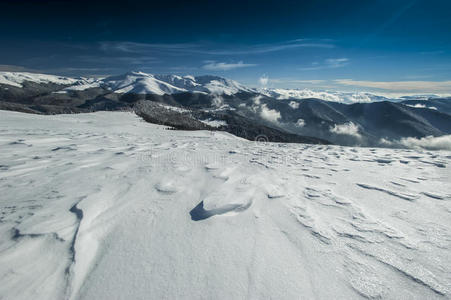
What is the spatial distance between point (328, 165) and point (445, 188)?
236 centimetres

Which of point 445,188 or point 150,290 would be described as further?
point 445,188

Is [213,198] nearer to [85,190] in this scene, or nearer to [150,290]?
[150,290]

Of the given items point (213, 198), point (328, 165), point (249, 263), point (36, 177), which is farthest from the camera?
point (328, 165)

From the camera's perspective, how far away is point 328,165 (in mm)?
6016

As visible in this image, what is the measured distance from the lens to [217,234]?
2.54 metres

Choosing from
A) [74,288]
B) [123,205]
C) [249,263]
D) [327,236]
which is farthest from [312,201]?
[74,288]

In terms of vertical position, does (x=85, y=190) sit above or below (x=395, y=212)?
above

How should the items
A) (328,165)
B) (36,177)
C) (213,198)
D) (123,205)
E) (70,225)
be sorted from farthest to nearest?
(328,165) < (36,177) < (213,198) < (123,205) < (70,225)

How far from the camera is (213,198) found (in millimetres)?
3438

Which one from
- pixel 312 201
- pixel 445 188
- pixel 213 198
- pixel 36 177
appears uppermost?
pixel 36 177

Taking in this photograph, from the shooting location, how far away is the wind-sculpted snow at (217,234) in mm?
1847

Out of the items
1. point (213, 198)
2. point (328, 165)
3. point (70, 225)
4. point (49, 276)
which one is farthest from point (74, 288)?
point (328, 165)

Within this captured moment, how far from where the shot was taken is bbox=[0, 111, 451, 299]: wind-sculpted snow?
1.85 metres

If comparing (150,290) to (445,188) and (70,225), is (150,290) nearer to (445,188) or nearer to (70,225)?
(70,225)
